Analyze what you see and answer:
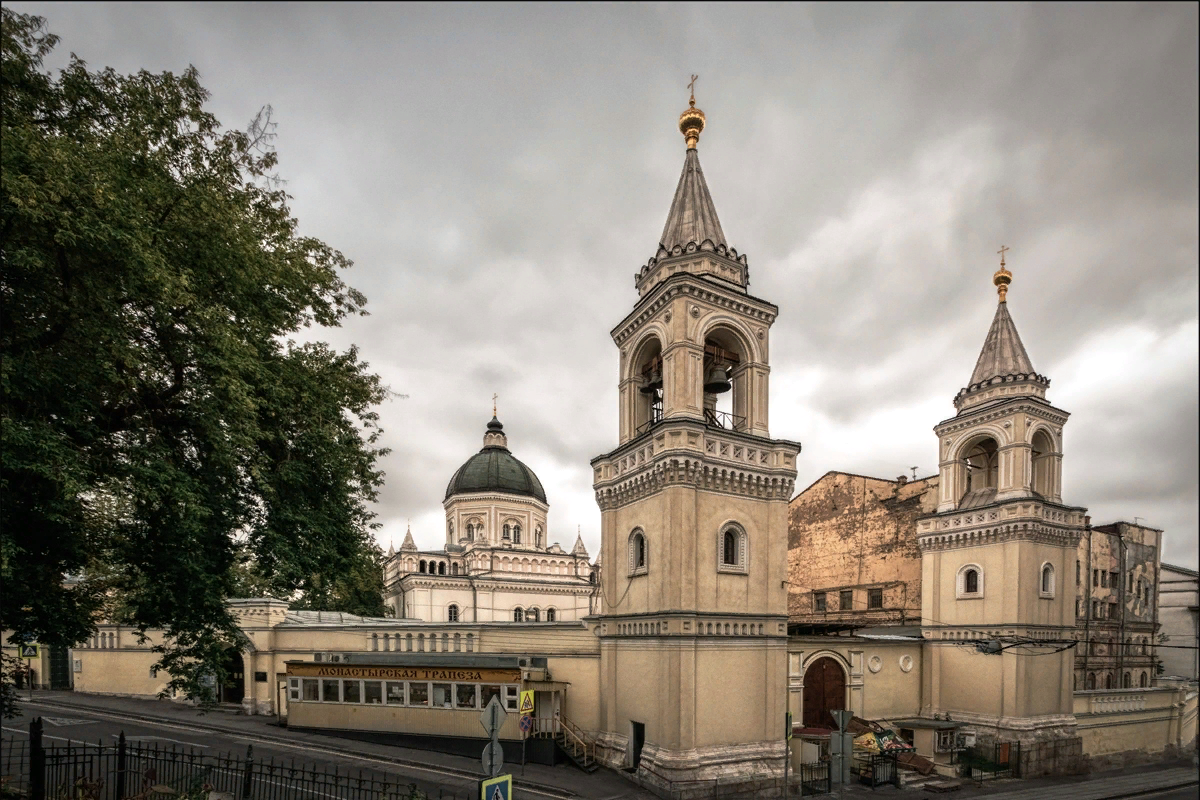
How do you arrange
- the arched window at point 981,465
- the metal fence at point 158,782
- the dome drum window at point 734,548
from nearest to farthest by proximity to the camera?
the metal fence at point 158,782, the dome drum window at point 734,548, the arched window at point 981,465

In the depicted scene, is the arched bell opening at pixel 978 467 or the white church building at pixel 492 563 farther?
the white church building at pixel 492 563

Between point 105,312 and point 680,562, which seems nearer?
point 105,312

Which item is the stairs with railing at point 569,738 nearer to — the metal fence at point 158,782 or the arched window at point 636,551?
the metal fence at point 158,782

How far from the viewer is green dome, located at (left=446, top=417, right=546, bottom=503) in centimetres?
5369

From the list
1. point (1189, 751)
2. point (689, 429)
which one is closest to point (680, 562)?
point (689, 429)

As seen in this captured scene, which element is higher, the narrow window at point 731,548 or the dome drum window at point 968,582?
the narrow window at point 731,548

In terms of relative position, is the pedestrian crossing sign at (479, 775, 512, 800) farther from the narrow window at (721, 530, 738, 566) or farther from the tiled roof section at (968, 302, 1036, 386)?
the tiled roof section at (968, 302, 1036, 386)

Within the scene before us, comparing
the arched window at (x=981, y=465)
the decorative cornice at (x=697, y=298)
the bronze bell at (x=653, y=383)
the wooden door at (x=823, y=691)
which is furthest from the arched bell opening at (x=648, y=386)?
the arched window at (x=981, y=465)

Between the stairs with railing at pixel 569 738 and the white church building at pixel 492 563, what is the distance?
2808 cm

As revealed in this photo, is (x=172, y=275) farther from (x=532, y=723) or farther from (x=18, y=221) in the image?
(x=532, y=723)

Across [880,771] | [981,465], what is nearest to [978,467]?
[981,465]

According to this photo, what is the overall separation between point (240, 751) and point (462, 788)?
30.1 feet

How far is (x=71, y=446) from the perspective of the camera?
1073 centimetres

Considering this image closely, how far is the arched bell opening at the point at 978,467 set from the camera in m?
29.6
